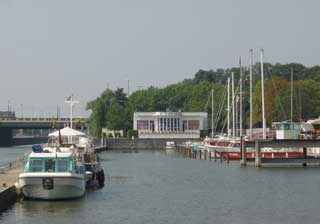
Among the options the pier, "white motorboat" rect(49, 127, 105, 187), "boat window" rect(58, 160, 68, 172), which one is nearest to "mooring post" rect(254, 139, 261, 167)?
the pier

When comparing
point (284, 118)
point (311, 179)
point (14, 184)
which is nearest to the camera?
point (14, 184)

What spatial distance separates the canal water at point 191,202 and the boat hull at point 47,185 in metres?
0.56

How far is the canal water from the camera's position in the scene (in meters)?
52.8

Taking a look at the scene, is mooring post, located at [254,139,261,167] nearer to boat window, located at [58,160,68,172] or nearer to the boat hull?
the boat hull

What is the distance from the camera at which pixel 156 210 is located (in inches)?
2231

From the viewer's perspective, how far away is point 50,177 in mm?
57719

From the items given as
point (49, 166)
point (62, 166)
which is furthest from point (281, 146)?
point (49, 166)

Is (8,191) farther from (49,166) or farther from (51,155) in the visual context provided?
(51,155)

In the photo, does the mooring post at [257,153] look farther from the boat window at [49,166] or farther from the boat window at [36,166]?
the boat window at [36,166]

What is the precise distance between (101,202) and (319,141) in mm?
41934

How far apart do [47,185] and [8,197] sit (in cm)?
284

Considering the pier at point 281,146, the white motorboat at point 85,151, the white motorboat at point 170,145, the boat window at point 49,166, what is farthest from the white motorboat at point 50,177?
the white motorboat at point 170,145

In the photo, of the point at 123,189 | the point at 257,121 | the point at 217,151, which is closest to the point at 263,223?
the point at 123,189

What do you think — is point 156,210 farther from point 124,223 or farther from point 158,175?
point 158,175
